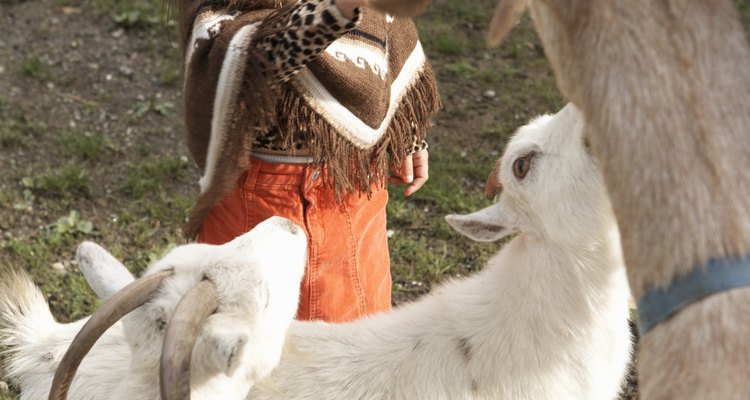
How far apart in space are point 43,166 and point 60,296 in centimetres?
134

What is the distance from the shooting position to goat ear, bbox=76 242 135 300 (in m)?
2.89

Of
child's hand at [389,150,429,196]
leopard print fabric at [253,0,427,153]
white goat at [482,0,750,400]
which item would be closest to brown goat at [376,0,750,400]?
white goat at [482,0,750,400]

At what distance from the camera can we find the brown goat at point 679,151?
1475 millimetres

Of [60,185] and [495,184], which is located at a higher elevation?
[495,184]

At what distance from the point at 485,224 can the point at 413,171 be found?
0.73m

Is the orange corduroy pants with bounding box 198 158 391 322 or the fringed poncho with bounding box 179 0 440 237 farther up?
the fringed poncho with bounding box 179 0 440 237

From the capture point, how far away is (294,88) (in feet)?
9.24

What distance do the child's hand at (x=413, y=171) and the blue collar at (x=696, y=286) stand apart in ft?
6.31

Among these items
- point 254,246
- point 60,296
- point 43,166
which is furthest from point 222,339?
point 43,166

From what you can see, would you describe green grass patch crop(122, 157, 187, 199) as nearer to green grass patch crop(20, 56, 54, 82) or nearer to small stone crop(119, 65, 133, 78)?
small stone crop(119, 65, 133, 78)

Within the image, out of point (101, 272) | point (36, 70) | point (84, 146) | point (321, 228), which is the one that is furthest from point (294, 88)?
point (36, 70)

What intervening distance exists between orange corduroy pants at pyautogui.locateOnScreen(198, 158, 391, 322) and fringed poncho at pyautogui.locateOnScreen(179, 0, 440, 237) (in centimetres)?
12

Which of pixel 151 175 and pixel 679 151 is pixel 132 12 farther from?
pixel 679 151

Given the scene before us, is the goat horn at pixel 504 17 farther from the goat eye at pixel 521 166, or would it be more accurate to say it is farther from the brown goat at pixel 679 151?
the goat eye at pixel 521 166
